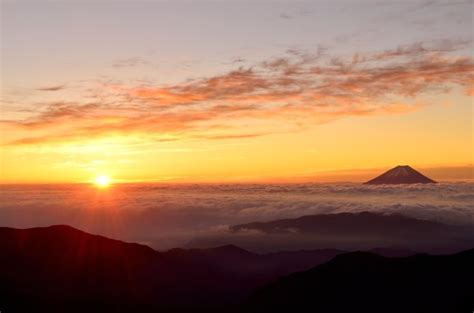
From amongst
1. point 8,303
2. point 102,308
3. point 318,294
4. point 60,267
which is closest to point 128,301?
point 102,308

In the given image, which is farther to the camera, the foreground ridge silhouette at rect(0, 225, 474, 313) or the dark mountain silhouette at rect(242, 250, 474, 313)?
the dark mountain silhouette at rect(242, 250, 474, 313)

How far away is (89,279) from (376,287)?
276 feet

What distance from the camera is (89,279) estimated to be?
160 m

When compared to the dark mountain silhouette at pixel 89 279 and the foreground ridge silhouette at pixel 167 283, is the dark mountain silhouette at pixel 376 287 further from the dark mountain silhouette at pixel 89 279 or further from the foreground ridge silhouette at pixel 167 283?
the dark mountain silhouette at pixel 89 279

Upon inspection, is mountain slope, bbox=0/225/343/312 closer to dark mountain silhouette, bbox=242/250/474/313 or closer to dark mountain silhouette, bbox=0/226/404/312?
dark mountain silhouette, bbox=0/226/404/312

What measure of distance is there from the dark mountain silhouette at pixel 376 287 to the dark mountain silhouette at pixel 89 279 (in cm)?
2167

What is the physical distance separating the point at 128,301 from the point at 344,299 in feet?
196

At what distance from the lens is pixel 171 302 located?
16238cm

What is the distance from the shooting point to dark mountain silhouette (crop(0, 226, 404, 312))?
131m

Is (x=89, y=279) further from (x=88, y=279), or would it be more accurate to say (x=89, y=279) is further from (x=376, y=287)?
(x=376, y=287)

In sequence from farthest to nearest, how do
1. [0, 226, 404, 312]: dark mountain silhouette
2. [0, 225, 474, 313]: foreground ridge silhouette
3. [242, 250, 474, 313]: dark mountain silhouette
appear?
[242, 250, 474, 313]: dark mountain silhouette, [0, 225, 474, 313]: foreground ridge silhouette, [0, 226, 404, 312]: dark mountain silhouette

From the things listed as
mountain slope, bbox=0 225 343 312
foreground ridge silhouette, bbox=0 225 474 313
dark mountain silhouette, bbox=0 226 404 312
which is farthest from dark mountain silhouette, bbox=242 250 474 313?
mountain slope, bbox=0 225 343 312

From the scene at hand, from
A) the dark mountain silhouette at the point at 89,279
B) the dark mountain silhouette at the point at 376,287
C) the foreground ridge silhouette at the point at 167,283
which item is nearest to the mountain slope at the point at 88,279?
the dark mountain silhouette at the point at 89,279

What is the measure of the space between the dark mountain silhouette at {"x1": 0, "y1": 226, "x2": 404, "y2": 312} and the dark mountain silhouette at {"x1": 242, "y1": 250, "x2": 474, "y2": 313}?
21669mm
